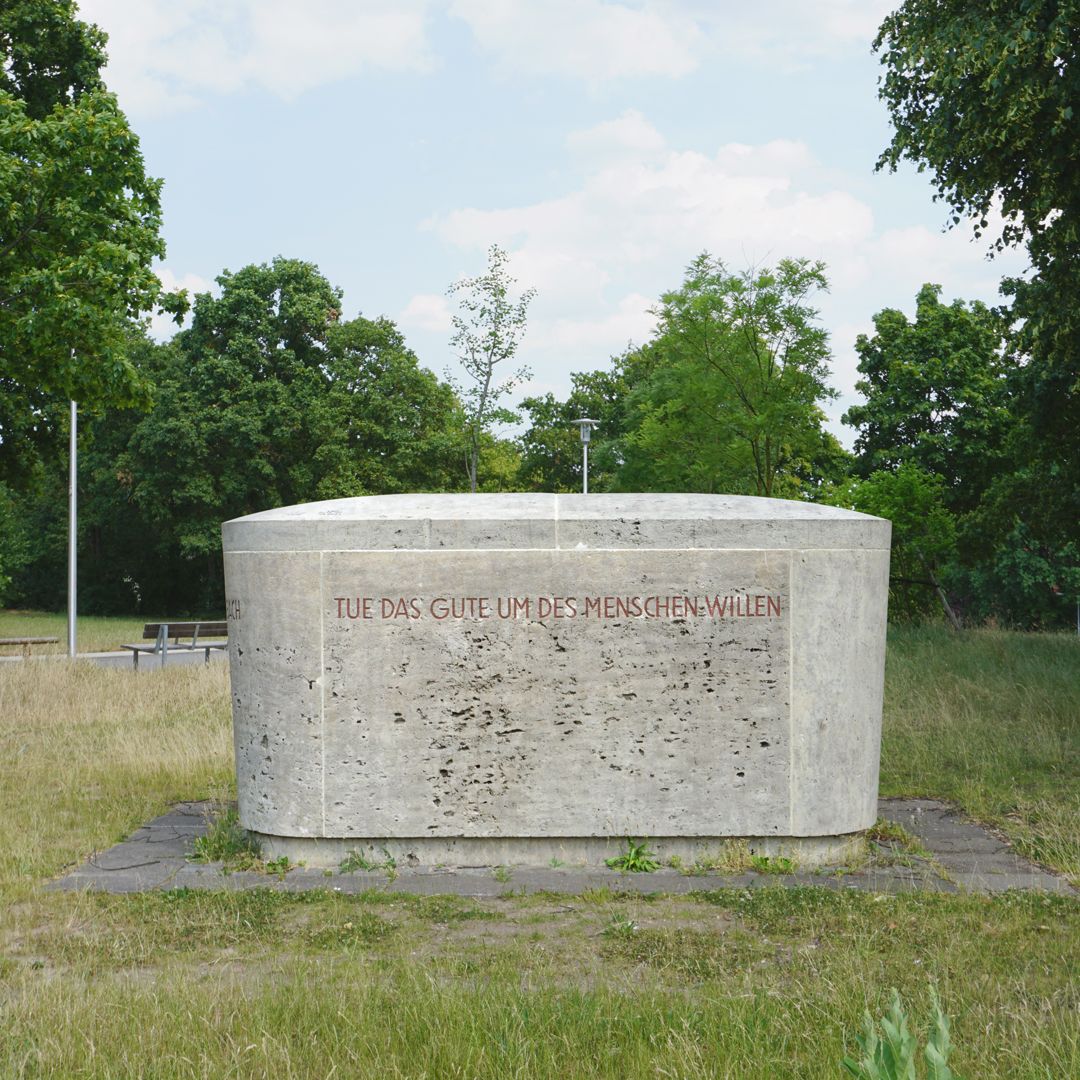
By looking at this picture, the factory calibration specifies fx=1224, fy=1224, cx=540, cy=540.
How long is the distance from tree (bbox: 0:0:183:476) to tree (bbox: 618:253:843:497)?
64.7 feet

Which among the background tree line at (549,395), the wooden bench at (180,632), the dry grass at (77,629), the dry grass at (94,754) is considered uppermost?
the background tree line at (549,395)

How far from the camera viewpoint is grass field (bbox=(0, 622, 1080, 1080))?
3691 mm

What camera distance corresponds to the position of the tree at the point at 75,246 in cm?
1316

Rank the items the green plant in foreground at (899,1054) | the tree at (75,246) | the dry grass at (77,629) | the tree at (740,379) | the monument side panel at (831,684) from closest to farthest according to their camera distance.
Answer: the green plant in foreground at (899,1054) → the monument side panel at (831,684) → the tree at (75,246) → the dry grass at (77,629) → the tree at (740,379)

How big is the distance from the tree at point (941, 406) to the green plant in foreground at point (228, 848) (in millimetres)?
30398

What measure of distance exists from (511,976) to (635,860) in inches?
83.5

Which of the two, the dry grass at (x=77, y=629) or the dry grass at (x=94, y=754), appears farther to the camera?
the dry grass at (x=77, y=629)

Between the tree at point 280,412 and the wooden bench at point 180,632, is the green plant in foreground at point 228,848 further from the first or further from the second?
the tree at point 280,412

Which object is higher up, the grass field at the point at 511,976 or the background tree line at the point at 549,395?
the background tree line at the point at 549,395

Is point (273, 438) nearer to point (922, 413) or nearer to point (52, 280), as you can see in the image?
point (922, 413)

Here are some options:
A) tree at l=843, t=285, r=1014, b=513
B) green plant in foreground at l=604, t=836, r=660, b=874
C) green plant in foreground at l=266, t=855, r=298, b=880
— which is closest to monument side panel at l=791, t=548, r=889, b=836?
green plant in foreground at l=604, t=836, r=660, b=874

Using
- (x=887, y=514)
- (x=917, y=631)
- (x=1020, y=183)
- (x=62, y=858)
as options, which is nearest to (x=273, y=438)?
(x=887, y=514)

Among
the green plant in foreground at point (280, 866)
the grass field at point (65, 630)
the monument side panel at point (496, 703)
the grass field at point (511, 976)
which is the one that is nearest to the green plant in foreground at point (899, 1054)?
the grass field at point (511, 976)

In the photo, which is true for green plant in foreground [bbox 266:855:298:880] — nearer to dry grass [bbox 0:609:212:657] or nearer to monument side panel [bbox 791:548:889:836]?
monument side panel [bbox 791:548:889:836]
